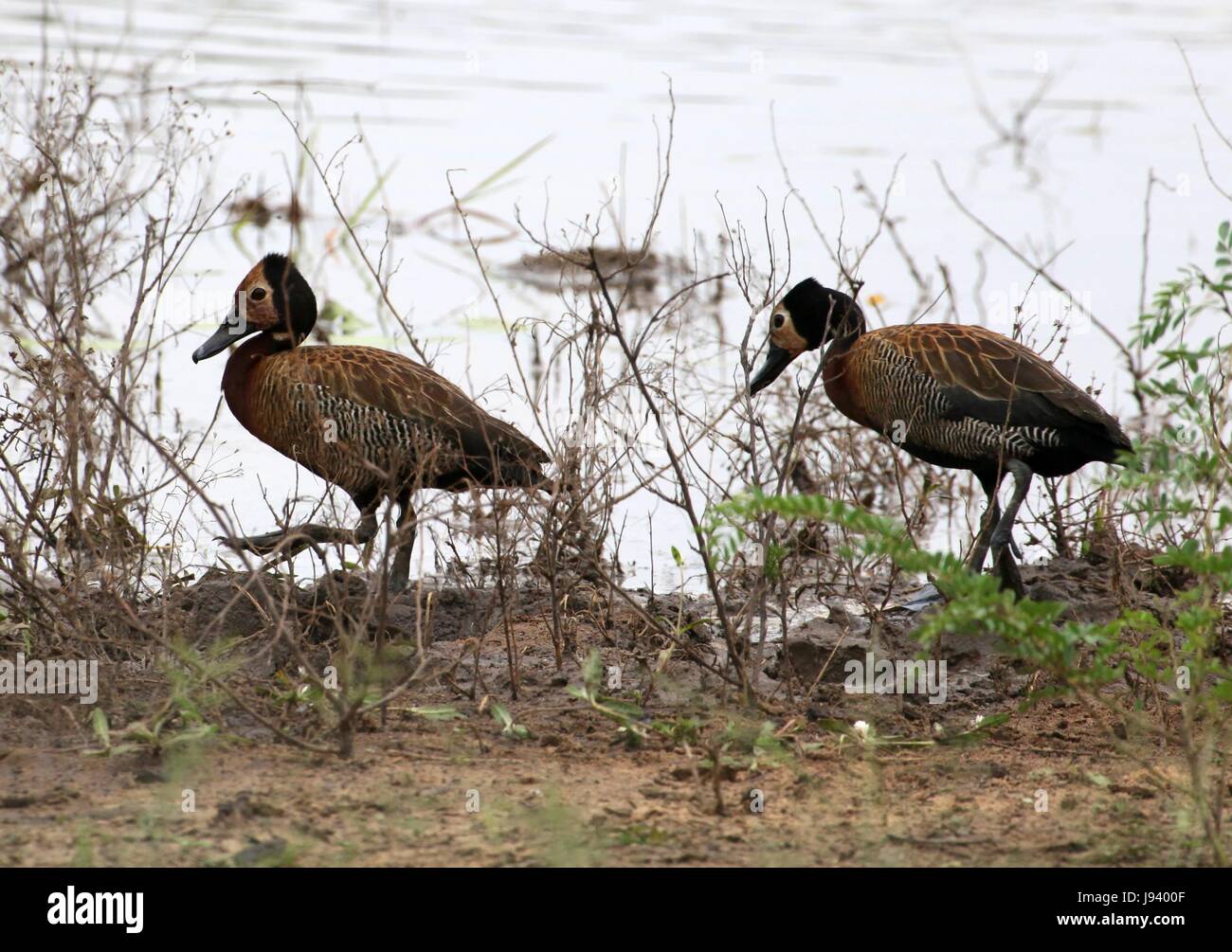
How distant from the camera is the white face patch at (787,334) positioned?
7.94 m

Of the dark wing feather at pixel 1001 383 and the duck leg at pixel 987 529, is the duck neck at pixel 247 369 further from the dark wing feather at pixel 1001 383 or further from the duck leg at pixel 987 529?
the duck leg at pixel 987 529

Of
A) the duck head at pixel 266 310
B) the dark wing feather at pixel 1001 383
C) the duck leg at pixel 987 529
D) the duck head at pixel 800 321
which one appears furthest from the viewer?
the duck head at pixel 800 321

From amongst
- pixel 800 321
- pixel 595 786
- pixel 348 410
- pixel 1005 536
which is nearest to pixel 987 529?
pixel 1005 536

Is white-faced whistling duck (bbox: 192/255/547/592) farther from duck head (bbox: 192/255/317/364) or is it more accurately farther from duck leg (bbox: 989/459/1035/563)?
duck leg (bbox: 989/459/1035/563)

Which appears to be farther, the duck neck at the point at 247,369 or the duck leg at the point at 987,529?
the duck neck at the point at 247,369

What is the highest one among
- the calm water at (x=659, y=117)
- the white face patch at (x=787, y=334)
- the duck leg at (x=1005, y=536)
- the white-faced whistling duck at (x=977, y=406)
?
the calm water at (x=659, y=117)

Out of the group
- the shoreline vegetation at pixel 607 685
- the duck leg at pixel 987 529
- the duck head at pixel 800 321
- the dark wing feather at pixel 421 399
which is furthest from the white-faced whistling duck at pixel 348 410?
the duck leg at pixel 987 529

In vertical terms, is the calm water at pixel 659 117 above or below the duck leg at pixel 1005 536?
above

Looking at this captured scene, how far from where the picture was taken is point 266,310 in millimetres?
7547

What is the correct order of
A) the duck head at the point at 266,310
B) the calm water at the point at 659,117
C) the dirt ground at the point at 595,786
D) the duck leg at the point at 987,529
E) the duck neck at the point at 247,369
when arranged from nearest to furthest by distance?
the dirt ground at the point at 595,786 < the duck leg at the point at 987,529 < the duck neck at the point at 247,369 < the duck head at the point at 266,310 < the calm water at the point at 659,117

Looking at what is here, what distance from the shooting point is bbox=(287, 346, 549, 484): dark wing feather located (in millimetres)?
7113

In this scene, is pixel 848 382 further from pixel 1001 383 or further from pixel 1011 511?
pixel 1011 511

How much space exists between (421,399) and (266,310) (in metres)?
0.83

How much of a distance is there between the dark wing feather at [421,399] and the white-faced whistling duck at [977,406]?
1.27m
